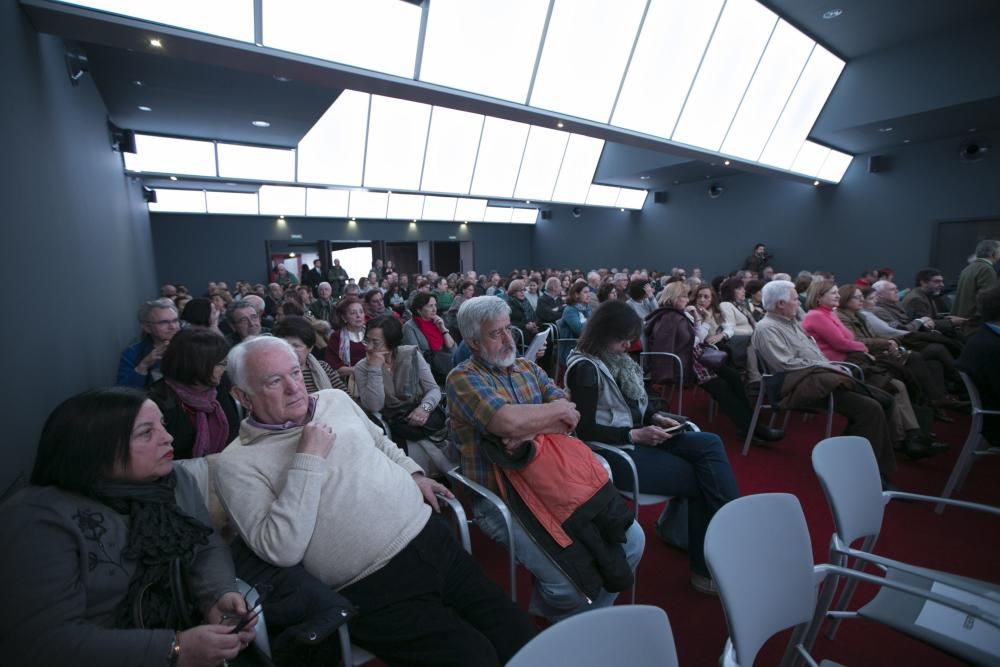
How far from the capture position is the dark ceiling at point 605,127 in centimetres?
375

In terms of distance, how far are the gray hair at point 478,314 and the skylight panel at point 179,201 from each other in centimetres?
1383

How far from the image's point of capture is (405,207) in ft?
49.3

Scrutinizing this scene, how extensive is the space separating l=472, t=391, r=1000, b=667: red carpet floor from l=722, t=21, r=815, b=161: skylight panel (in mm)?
6069

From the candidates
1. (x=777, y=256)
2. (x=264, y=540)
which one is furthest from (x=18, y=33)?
(x=777, y=256)

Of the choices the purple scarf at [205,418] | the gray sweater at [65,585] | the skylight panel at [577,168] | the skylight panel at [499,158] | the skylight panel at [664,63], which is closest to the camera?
the gray sweater at [65,585]

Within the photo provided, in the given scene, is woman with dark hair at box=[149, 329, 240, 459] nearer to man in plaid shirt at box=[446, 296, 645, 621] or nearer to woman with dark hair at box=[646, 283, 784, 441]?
man in plaid shirt at box=[446, 296, 645, 621]

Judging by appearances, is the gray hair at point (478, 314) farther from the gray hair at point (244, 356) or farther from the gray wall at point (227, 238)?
the gray wall at point (227, 238)

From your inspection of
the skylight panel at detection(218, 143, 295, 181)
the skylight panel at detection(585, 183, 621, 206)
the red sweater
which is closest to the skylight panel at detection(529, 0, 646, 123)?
the red sweater

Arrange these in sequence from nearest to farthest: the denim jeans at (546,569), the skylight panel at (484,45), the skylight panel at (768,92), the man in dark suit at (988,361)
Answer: the denim jeans at (546,569)
the man in dark suit at (988,361)
the skylight panel at (484,45)
the skylight panel at (768,92)

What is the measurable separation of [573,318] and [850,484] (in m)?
3.49

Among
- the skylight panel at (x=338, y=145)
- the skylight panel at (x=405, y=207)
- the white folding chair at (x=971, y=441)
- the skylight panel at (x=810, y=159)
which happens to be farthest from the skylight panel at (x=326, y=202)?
the white folding chair at (x=971, y=441)

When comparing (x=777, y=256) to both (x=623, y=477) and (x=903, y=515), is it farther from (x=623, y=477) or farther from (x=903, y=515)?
(x=623, y=477)

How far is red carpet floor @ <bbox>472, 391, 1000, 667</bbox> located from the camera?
5.89ft

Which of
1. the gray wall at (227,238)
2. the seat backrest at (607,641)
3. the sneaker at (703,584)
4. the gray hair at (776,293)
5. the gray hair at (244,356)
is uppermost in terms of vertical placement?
the gray hair at (776,293)
